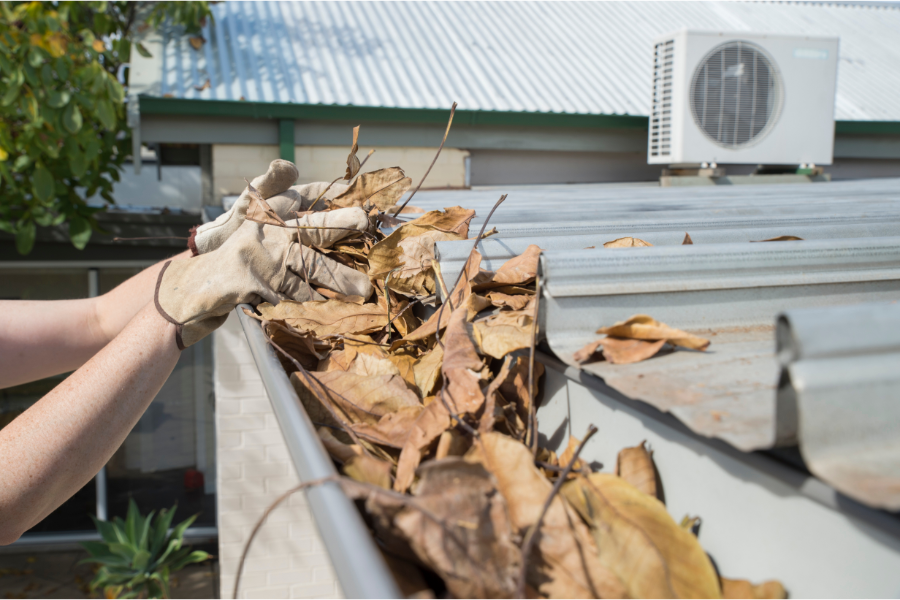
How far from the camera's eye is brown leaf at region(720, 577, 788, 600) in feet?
1.81

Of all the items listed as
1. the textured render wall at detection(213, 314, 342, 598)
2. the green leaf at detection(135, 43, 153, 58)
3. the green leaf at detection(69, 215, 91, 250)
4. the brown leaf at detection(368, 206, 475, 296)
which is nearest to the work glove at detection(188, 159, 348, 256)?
the brown leaf at detection(368, 206, 475, 296)

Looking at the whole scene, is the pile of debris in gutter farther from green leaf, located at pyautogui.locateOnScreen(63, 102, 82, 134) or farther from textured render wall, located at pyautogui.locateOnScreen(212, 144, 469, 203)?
textured render wall, located at pyautogui.locateOnScreen(212, 144, 469, 203)

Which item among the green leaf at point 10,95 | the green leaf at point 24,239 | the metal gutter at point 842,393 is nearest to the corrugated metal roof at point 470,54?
the green leaf at point 10,95

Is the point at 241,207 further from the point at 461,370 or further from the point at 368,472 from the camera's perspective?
the point at 368,472

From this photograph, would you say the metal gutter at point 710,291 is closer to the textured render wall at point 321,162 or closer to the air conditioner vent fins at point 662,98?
the textured render wall at point 321,162

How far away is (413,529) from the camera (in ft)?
1.83

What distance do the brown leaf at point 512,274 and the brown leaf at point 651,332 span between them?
26 centimetres

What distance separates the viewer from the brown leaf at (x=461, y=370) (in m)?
0.82

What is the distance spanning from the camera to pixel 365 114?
4703 millimetres

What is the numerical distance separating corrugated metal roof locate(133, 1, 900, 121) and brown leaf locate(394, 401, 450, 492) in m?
4.22

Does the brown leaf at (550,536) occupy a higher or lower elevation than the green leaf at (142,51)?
lower

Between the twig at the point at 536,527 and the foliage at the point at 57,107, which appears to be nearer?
the twig at the point at 536,527

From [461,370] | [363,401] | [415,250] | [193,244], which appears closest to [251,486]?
[193,244]

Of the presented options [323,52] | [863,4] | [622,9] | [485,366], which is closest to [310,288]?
[485,366]
